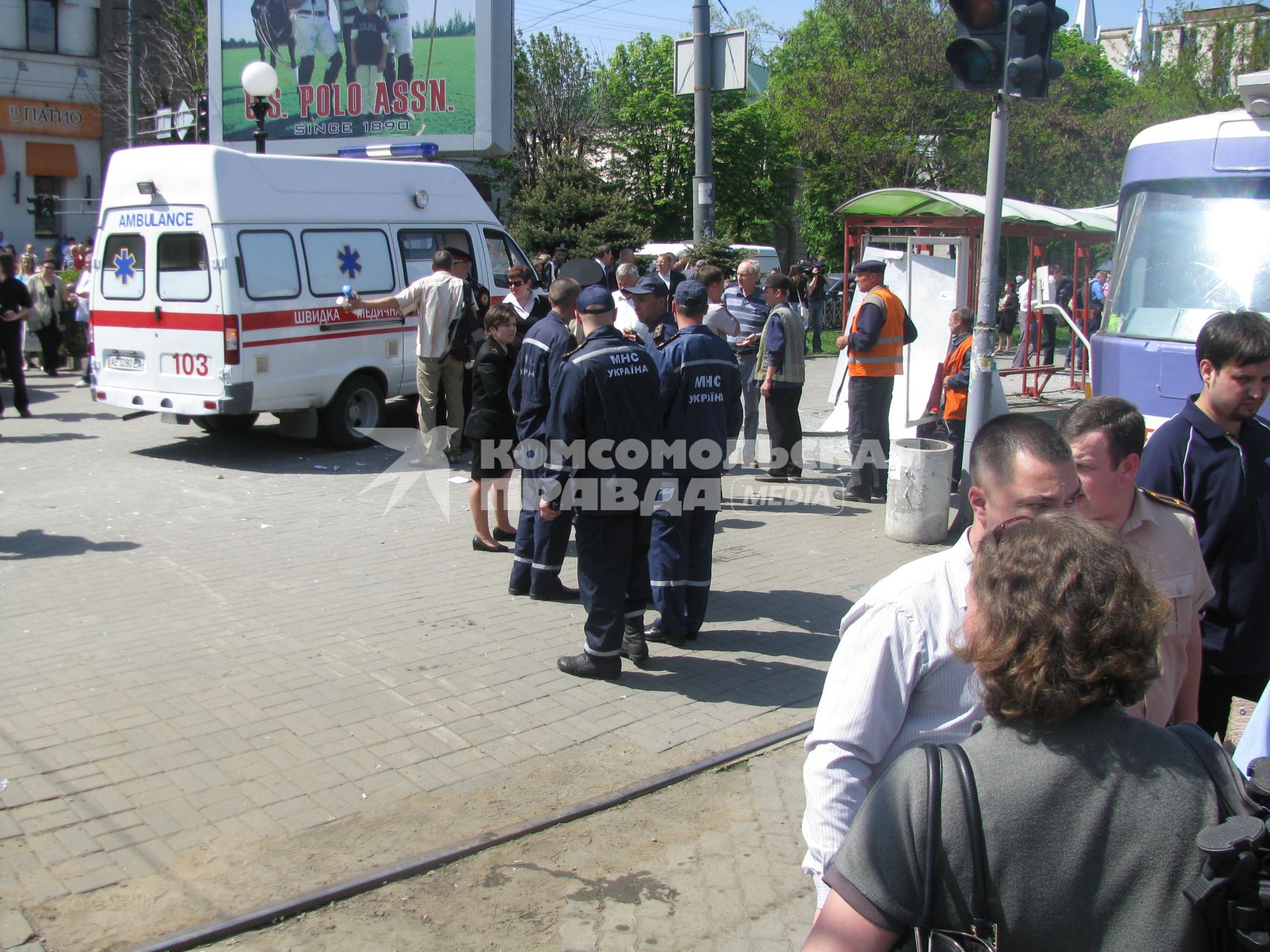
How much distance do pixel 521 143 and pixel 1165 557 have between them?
3364 centimetres

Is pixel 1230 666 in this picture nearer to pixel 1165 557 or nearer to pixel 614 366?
pixel 1165 557

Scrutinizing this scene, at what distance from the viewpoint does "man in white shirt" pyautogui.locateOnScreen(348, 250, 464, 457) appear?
35.0 feet

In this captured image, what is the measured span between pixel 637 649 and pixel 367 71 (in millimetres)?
22582

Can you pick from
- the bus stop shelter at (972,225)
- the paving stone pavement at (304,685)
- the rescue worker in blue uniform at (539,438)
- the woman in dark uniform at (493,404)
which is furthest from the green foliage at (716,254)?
the rescue worker in blue uniform at (539,438)

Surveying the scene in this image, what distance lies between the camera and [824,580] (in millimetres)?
7617

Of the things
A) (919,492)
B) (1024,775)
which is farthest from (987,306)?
(1024,775)

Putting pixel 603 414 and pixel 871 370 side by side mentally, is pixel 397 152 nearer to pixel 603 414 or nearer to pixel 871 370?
pixel 871 370

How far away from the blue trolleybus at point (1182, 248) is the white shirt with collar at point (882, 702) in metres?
5.87

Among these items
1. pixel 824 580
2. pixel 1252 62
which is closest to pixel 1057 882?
pixel 824 580

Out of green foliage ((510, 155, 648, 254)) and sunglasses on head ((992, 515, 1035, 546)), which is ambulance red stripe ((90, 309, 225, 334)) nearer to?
sunglasses on head ((992, 515, 1035, 546))

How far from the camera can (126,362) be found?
11039mm

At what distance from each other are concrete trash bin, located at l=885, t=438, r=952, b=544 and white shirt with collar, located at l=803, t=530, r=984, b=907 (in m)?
6.57

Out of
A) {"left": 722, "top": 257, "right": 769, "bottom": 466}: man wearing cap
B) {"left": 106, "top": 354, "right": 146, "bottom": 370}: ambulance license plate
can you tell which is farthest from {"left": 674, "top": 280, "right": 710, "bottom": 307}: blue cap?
{"left": 106, "top": 354, "right": 146, "bottom": 370}: ambulance license plate

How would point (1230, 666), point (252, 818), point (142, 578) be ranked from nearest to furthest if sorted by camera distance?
point (1230, 666) → point (252, 818) → point (142, 578)
